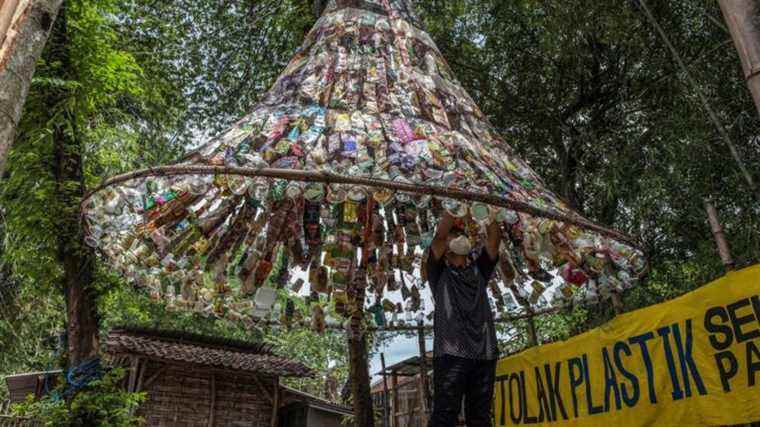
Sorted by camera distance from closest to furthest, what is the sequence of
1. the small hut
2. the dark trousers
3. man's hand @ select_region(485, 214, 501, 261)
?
1. the dark trousers
2. man's hand @ select_region(485, 214, 501, 261)
3. the small hut

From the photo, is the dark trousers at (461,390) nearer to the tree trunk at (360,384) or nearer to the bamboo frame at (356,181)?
the bamboo frame at (356,181)

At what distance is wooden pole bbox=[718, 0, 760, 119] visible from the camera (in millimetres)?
1564

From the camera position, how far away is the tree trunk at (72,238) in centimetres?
438

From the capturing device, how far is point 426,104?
2.89 m

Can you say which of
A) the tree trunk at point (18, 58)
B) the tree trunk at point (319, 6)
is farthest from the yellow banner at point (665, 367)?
the tree trunk at point (319, 6)

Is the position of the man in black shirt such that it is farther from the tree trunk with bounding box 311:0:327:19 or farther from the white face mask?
the tree trunk with bounding box 311:0:327:19

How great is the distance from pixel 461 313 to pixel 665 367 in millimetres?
1070

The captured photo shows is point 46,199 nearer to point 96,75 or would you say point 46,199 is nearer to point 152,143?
point 96,75

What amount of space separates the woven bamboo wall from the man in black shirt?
810cm

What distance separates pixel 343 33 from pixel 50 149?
9.67 feet

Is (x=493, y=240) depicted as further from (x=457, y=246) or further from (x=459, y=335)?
(x=459, y=335)

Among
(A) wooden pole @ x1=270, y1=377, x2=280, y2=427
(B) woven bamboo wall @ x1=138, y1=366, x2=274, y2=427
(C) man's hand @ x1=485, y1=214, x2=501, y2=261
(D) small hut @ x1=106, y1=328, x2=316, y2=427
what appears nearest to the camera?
(C) man's hand @ x1=485, y1=214, x2=501, y2=261

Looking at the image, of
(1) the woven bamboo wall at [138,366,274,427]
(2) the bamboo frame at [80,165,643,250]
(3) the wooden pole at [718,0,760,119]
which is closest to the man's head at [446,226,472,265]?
(2) the bamboo frame at [80,165,643,250]

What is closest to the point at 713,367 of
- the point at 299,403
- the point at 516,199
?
the point at 516,199
